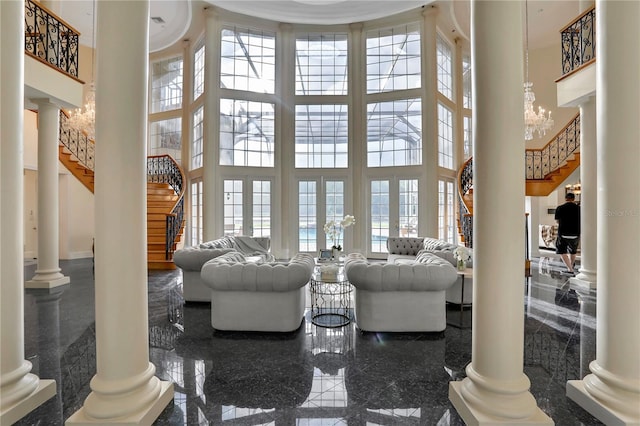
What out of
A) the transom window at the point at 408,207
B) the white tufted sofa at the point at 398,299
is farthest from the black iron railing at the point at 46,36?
the transom window at the point at 408,207

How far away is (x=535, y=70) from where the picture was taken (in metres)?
11.0

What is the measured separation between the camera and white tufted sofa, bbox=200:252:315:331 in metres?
3.78

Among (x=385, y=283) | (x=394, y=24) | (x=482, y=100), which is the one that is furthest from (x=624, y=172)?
(x=394, y=24)

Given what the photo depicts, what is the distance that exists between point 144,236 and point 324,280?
2571mm

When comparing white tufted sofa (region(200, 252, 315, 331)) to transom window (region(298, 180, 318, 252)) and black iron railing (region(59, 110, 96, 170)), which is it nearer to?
transom window (region(298, 180, 318, 252))

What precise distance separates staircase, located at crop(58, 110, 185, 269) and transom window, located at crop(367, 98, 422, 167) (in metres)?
5.47

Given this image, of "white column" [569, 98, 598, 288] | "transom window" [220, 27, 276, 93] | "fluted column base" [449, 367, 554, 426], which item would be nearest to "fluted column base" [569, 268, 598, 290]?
"white column" [569, 98, 598, 288]

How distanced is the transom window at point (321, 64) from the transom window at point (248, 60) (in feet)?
2.64

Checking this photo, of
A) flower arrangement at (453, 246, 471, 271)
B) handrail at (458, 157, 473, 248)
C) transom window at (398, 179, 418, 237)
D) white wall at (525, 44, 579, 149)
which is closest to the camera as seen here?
flower arrangement at (453, 246, 471, 271)

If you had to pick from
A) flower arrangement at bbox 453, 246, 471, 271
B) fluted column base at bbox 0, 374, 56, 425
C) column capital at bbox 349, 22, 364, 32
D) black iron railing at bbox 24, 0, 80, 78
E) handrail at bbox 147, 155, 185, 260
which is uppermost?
column capital at bbox 349, 22, 364, 32

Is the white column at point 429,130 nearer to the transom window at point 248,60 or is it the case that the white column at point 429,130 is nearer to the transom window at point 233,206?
the transom window at point 248,60

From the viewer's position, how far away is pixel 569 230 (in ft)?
23.1

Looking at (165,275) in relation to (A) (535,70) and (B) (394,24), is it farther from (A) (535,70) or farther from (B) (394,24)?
(A) (535,70)

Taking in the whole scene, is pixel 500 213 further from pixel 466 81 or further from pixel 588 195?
pixel 466 81
